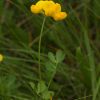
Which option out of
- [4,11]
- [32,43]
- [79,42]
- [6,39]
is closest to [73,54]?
[79,42]

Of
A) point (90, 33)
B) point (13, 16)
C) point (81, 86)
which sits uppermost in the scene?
point (13, 16)

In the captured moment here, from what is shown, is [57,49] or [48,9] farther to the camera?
[57,49]

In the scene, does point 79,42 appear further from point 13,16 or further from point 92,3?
point 13,16

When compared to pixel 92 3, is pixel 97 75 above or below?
below

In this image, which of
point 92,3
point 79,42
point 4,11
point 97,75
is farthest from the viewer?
point 4,11

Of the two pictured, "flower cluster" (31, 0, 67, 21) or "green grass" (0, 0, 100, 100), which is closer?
"flower cluster" (31, 0, 67, 21)

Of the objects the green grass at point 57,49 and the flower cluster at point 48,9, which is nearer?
the flower cluster at point 48,9

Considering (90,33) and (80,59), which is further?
(90,33)

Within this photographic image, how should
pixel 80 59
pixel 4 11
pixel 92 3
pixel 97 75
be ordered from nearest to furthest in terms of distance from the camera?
pixel 80 59 < pixel 97 75 < pixel 92 3 < pixel 4 11
